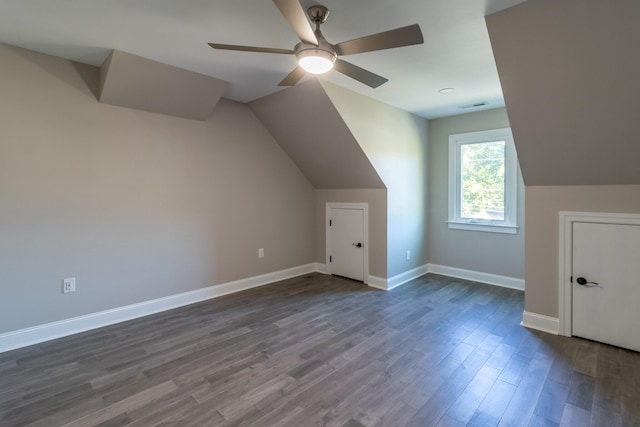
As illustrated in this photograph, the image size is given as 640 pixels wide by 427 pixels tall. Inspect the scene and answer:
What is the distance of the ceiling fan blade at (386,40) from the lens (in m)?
1.62

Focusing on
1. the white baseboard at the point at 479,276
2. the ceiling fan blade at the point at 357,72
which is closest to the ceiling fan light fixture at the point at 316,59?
the ceiling fan blade at the point at 357,72

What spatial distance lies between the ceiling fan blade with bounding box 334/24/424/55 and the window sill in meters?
3.28

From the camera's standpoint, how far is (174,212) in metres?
3.47

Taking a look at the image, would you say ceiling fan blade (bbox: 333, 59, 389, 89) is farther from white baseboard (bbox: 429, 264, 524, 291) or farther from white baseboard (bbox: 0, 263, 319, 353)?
white baseboard (bbox: 429, 264, 524, 291)

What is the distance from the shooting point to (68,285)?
2.80 metres

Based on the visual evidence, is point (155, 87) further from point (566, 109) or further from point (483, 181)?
point (483, 181)

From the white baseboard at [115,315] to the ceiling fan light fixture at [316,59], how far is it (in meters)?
2.83

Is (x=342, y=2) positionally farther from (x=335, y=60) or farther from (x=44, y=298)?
(x=44, y=298)

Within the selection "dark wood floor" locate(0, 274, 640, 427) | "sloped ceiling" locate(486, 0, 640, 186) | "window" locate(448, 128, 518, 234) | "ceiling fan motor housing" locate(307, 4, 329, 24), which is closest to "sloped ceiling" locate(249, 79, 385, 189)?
"ceiling fan motor housing" locate(307, 4, 329, 24)

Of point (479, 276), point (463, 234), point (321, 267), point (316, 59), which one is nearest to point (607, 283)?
point (479, 276)

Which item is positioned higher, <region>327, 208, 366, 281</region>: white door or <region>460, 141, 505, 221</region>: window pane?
<region>460, 141, 505, 221</region>: window pane

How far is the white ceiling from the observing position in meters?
1.94

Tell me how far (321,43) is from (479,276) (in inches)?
153

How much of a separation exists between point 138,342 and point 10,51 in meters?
2.58
